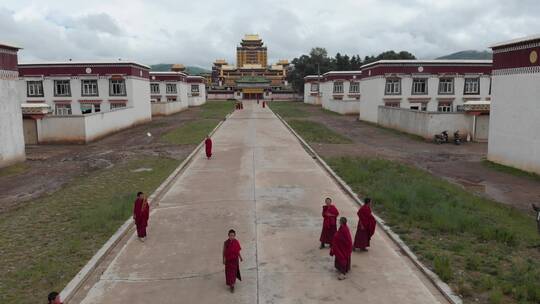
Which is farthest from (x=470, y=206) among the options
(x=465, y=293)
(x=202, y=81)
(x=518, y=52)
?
(x=202, y=81)

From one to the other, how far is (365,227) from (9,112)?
60.2 feet

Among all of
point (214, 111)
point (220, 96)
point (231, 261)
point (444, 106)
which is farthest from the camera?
point (220, 96)

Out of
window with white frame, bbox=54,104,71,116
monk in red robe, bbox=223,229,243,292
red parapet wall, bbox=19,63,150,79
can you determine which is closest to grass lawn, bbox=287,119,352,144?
red parapet wall, bbox=19,63,150,79

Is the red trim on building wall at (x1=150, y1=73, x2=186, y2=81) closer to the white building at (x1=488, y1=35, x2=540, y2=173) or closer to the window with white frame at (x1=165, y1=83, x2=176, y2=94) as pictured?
the window with white frame at (x1=165, y1=83, x2=176, y2=94)

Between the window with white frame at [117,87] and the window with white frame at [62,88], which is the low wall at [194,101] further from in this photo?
the window with white frame at [62,88]

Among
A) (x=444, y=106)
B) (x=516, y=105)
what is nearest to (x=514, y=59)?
(x=516, y=105)

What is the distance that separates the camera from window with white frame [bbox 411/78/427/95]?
41.4 m

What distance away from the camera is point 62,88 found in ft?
139

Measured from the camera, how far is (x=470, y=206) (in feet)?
42.4

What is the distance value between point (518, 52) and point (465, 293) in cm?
1527

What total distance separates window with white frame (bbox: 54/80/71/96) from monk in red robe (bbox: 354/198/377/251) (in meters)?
38.6

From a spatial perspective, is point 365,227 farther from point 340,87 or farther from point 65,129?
point 340,87

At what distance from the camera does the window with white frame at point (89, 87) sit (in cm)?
4228

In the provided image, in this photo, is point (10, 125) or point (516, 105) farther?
point (10, 125)
